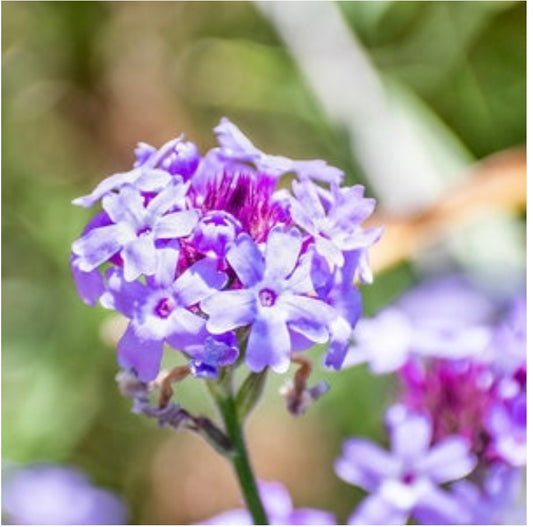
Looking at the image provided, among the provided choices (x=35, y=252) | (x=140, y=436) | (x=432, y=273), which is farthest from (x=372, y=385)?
(x=35, y=252)

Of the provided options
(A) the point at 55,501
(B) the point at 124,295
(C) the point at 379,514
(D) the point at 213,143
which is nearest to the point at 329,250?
(B) the point at 124,295

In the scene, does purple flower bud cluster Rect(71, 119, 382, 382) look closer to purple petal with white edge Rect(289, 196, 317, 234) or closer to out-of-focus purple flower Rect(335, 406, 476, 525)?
purple petal with white edge Rect(289, 196, 317, 234)

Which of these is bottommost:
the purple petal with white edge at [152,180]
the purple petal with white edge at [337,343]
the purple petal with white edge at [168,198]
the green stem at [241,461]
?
the green stem at [241,461]

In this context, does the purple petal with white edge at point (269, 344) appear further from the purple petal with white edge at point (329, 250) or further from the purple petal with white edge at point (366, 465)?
the purple petal with white edge at point (366, 465)

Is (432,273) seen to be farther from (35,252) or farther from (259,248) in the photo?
(259,248)

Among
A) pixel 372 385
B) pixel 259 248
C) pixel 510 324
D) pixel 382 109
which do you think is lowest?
pixel 372 385

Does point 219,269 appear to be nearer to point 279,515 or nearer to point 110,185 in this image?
point 110,185

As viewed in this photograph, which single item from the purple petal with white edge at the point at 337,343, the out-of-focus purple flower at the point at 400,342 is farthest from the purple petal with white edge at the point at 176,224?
the out-of-focus purple flower at the point at 400,342
